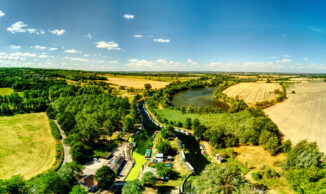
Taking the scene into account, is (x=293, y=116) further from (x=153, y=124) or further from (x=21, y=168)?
(x=21, y=168)

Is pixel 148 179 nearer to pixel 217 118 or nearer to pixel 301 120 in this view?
pixel 217 118

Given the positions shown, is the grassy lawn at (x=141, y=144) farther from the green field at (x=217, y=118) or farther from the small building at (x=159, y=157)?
Answer: the green field at (x=217, y=118)

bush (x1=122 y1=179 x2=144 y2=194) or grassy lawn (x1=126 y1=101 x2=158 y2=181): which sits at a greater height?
bush (x1=122 y1=179 x2=144 y2=194)

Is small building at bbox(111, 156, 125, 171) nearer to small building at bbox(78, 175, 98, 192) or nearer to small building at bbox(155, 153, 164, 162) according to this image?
small building at bbox(78, 175, 98, 192)

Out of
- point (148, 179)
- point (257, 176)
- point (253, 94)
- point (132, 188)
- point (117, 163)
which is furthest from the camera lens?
point (253, 94)

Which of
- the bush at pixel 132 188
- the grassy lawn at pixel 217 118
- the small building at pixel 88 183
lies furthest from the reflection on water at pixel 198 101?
the bush at pixel 132 188

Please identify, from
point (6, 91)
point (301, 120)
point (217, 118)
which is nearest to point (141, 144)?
point (217, 118)

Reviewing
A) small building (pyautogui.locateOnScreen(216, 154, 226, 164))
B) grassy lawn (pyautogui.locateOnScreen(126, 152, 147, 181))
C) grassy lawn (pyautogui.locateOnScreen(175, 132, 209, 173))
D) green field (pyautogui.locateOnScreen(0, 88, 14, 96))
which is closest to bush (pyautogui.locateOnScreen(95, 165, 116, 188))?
grassy lawn (pyautogui.locateOnScreen(126, 152, 147, 181))
